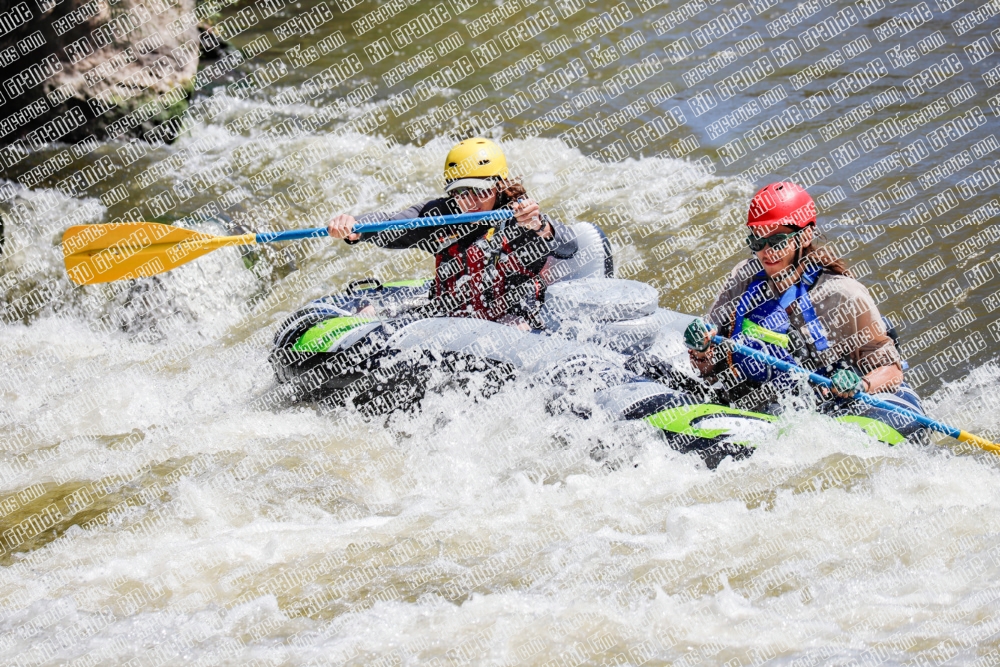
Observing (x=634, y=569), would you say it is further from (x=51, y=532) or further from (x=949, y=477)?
(x=51, y=532)

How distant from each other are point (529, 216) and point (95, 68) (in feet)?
22.0

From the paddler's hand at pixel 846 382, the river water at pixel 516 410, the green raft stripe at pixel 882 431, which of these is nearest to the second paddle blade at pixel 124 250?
the river water at pixel 516 410

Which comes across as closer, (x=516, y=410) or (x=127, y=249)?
(x=516, y=410)

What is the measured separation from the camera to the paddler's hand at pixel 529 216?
5609 millimetres

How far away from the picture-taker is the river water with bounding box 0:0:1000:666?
436 cm

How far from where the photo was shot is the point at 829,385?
4.68 metres

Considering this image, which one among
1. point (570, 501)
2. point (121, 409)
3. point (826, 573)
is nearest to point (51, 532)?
point (121, 409)

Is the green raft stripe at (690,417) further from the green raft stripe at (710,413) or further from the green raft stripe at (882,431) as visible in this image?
the green raft stripe at (882,431)

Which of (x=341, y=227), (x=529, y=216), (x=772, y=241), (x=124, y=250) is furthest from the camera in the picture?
(x=124, y=250)

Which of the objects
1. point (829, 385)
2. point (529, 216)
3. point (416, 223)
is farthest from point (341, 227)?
point (829, 385)

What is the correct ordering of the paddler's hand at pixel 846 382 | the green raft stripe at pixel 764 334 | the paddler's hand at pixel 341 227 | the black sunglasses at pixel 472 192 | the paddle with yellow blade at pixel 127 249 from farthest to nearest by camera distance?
the paddle with yellow blade at pixel 127 249
the paddler's hand at pixel 341 227
the black sunglasses at pixel 472 192
the green raft stripe at pixel 764 334
the paddler's hand at pixel 846 382

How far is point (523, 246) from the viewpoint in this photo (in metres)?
5.77

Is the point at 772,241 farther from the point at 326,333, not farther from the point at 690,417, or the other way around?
the point at 326,333

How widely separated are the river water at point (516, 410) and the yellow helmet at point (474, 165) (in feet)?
3.86
